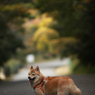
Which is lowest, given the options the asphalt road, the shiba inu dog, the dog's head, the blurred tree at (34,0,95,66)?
the shiba inu dog

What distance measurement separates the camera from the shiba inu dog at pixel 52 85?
621 cm

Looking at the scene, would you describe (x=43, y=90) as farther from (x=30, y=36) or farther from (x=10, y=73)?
(x=30, y=36)

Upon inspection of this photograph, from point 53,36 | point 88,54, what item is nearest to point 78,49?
point 88,54

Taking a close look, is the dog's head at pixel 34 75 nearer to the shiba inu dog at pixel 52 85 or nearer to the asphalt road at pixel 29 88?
the shiba inu dog at pixel 52 85

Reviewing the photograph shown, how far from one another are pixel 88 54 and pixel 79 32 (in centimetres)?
234

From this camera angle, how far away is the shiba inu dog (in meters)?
6.21

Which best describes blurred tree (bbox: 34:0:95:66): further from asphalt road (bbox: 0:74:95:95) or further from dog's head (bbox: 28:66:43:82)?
dog's head (bbox: 28:66:43:82)

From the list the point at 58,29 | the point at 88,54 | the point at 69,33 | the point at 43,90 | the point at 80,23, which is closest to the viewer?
the point at 43,90

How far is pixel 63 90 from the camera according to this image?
6211 mm

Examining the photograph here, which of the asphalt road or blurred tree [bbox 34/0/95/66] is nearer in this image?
the asphalt road

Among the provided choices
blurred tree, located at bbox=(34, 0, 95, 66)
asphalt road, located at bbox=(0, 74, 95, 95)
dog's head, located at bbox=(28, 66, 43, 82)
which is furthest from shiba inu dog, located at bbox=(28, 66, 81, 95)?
blurred tree, located at bbox=(34, 0, 95, 66)

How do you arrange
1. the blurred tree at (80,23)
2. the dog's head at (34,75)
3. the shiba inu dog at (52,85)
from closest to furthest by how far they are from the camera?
the shiba inu dog at (52,85) < the dog's head at (34,75) < the blurred tree at (80,23)

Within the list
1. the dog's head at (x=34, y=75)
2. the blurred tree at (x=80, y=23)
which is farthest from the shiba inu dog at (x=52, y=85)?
the blurred tree at (x=80, y=23)

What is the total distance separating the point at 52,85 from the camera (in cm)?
648
